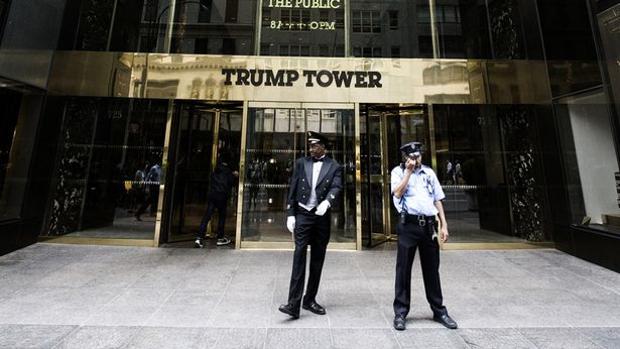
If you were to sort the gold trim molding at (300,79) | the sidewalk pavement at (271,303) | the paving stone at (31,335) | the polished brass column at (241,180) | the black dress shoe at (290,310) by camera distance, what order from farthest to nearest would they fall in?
1. the gold trim molding at (300,79)
2. the polished brass column at (241,180)
3. the black dress shoe at (290,310)
4. the sidewalk pavement at (271,303)
5. the paving stone at (31,335)

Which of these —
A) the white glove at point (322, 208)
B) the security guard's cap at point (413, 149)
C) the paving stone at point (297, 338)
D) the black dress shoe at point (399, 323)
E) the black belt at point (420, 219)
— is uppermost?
the security guard's cap at point (413, 149)

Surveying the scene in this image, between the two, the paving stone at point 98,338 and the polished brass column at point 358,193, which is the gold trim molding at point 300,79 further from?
the paving stone at point 98,338

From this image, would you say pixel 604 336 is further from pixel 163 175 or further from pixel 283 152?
pixel 163 175

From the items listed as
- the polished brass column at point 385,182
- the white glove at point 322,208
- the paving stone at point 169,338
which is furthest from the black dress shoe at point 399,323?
the polished brass column at point 385,182

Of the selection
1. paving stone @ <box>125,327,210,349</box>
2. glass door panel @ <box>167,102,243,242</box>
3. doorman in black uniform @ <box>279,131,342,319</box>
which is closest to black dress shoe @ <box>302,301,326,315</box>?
doorman in black uniform @ <box>279,131,342,319</box>

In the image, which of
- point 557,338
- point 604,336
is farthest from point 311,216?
point 604,336

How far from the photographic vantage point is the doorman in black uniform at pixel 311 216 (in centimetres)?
382

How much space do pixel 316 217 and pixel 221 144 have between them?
561cm

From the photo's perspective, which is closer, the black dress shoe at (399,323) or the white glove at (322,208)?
the black dress shoe at (399,323)

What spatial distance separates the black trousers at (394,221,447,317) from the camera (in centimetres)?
362

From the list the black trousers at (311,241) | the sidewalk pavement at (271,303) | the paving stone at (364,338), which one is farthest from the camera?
the black trousers at (311,241)

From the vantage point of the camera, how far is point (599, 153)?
6.60m

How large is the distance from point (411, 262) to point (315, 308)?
1.36 m

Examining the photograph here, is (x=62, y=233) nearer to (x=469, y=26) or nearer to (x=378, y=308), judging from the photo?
(x=378, y=308)
